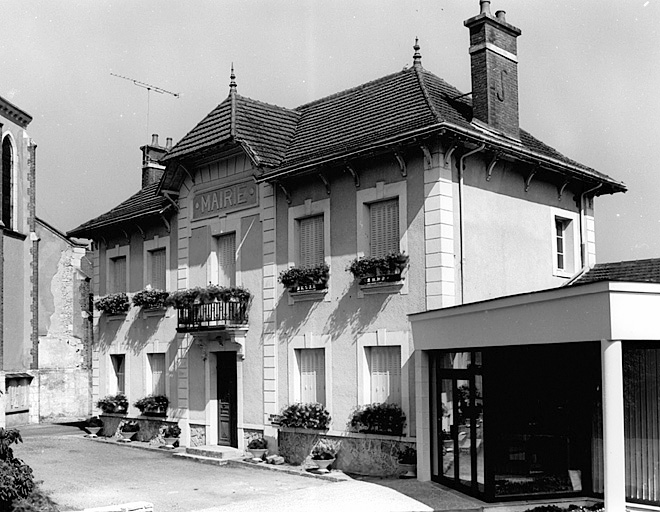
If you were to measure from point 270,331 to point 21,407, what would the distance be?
1558cm

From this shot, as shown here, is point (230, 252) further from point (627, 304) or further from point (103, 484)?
point (627, 304)

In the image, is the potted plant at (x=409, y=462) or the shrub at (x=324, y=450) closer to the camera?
the potted plant at (x=409, y=462)

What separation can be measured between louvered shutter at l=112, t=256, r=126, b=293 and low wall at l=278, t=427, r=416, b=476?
9159 millimetres

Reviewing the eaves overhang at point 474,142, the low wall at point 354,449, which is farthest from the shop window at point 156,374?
the eaves overhang at point 474,142

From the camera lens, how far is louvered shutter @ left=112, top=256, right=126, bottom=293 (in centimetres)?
2466

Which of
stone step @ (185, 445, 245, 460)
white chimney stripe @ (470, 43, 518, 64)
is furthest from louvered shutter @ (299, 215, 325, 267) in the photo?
white chimney stripe @ (470, 43, 518, 64)

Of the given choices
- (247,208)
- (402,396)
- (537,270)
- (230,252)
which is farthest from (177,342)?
(537,270)

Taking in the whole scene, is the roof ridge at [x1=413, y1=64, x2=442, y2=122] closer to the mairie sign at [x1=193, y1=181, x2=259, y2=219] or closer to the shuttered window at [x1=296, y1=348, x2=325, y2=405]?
the mairie sign at [x1=193, y1=181, x2=259, y2=219]

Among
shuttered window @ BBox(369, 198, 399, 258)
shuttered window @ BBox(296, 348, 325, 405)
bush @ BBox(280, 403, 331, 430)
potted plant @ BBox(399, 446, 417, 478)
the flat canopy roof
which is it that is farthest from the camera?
shuttered window @ BBox(296, 348, 325, 405)

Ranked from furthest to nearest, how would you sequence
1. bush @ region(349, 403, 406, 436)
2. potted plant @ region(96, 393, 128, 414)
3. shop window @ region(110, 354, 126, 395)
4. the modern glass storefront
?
1. shop window @ region(110, 354, 126, 395)
2. potted plant @ region(96, 393, 128, 414)
3. bush @ region(349, 403, 406, 436)
4. the modern glass storefront

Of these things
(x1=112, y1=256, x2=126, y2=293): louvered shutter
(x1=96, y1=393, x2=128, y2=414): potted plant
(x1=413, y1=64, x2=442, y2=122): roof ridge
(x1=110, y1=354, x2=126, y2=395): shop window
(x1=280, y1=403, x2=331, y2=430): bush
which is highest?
(x1=413, y1=64, x2=442, y2=122): roof ridge

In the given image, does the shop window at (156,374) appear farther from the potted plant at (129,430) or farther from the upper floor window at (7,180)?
the upper floor window at (7,180)

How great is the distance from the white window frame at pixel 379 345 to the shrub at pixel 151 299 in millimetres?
7559

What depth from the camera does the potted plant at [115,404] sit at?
23500mm
